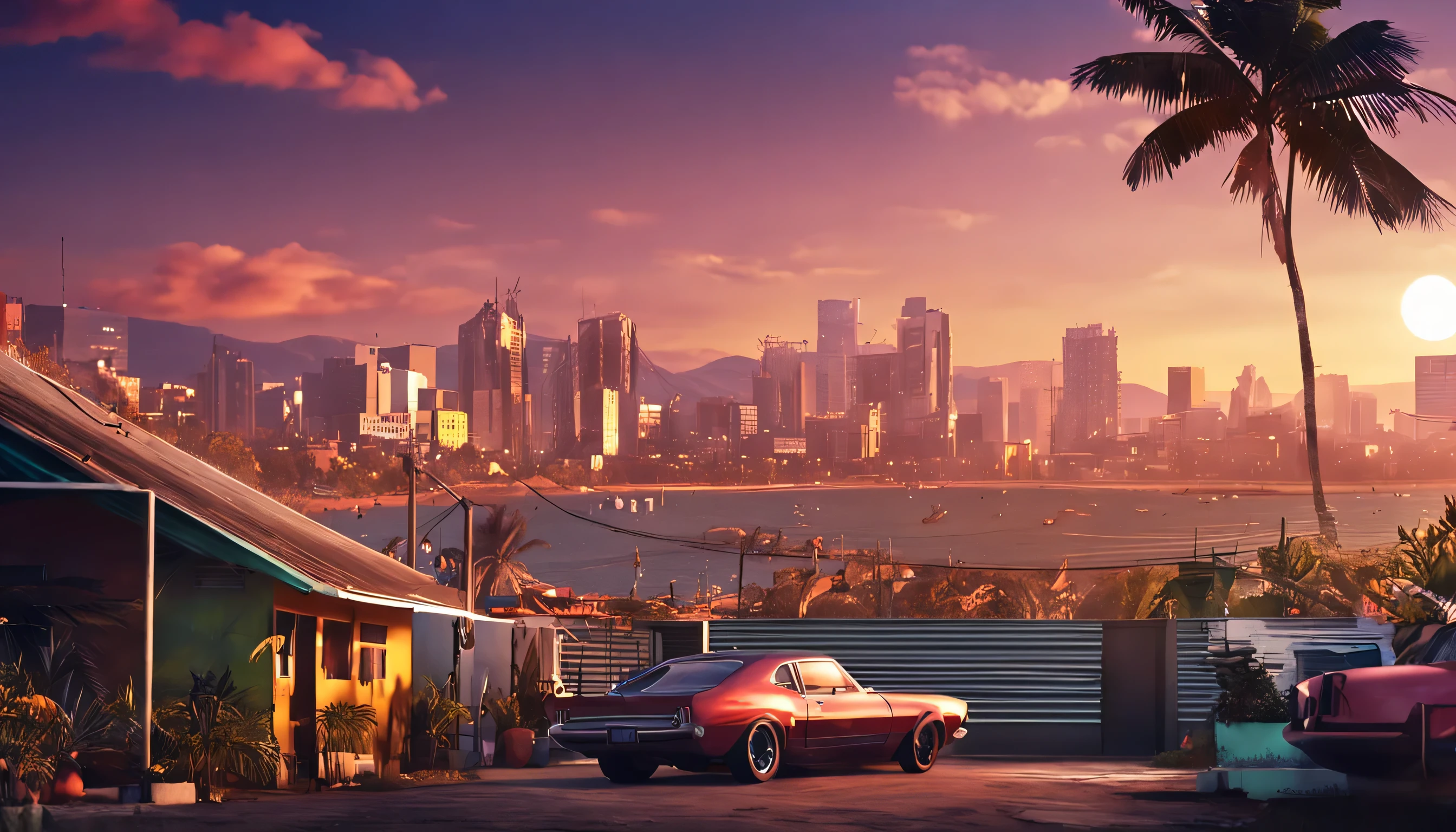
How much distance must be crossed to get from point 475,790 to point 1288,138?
23.9 metres

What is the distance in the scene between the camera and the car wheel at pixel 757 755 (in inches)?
560

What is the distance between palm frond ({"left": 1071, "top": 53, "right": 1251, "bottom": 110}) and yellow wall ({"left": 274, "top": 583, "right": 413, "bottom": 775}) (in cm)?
1851

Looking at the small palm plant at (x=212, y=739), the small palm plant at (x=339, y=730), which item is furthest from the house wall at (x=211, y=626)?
the small palm plant at (x=339, y=730)

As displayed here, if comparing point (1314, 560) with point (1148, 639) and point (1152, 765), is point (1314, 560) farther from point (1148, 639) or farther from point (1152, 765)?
point (1152, 765)

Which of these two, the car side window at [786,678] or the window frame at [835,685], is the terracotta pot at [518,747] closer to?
the window frame at [835,685]

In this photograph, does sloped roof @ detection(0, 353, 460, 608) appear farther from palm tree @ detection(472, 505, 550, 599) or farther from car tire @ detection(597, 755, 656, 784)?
palm tree @ detection(472, 505, 550, 599)

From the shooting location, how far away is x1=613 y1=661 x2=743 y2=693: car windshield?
14566 millimetres

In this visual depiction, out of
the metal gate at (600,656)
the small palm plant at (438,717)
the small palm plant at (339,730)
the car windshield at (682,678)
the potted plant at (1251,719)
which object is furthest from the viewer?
the metal gate at (600,656)

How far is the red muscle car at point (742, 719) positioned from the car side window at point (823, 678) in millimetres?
14

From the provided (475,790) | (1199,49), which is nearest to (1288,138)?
(1199,49)

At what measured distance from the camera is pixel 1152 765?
1912cm

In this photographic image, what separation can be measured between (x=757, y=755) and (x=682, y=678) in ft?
3.84

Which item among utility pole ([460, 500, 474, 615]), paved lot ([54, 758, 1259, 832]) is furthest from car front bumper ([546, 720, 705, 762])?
utility pole ([460, 500, 474, 615])

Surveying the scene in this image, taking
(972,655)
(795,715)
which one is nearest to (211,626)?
(795,715)
